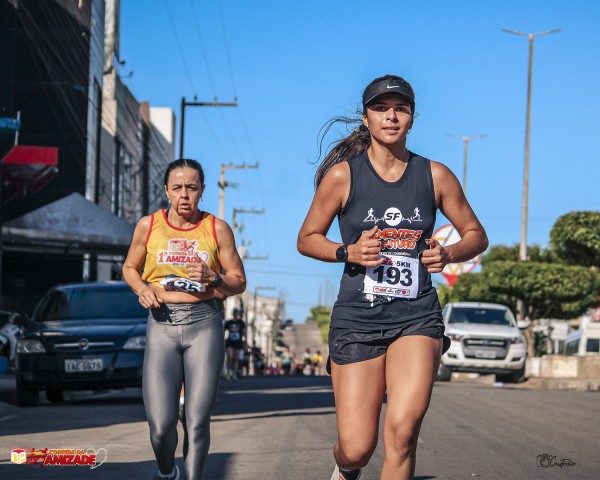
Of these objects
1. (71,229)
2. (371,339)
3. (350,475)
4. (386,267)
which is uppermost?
(71,229)

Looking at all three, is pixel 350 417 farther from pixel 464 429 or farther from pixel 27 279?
pixel 27 279

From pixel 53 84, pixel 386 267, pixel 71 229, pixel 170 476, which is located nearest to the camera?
pixel 386 267

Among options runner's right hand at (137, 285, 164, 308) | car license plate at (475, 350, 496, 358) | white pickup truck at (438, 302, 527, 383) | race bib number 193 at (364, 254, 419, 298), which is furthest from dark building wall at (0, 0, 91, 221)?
race bib number 193 at (364, 254, 419, 298)

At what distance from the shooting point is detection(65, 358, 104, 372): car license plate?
1387 cm

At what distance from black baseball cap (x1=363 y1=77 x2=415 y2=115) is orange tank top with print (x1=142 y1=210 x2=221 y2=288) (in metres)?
1.56

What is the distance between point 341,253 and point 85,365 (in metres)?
9.33

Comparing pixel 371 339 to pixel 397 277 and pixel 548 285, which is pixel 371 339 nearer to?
pixel 397 277

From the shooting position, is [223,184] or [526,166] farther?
[223,184]

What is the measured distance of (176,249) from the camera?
6484 millimetres

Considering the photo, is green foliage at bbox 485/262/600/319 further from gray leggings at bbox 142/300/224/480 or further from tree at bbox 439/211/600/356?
gray leggings at bbox 142/300/224/480

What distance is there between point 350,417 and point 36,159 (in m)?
23.8

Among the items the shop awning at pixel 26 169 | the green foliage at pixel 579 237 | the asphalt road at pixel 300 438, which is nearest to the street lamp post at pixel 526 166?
the green foliage at pixel 579 237

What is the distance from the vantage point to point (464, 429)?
11930 millimetres

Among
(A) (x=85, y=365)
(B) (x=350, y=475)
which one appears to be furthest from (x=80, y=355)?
(B) (x=350, y=475)
